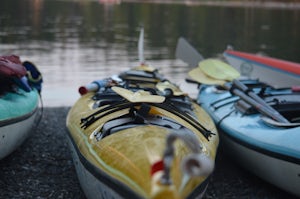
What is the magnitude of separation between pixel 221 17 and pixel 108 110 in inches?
1263

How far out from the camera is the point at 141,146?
10.9ft

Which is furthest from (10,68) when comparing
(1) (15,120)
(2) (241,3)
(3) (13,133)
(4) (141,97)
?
(2) (241,3)

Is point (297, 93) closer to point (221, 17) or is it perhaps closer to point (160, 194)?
point (160, 194)

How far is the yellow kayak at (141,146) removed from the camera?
2.63 m

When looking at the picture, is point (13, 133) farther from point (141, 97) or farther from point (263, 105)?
point (263, 105)

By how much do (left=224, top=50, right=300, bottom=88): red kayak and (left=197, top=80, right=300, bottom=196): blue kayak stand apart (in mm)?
1697

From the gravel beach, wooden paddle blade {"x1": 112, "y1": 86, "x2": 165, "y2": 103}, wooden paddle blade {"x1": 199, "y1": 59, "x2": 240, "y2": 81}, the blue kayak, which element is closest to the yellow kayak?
wooden paddle blade {"x1": 112, "y1": 86, "x2": 165, "y2": 103}

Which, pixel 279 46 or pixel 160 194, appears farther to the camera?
pixel 279 46

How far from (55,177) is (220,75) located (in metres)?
2.98

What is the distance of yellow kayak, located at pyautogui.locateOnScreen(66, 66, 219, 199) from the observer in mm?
2627

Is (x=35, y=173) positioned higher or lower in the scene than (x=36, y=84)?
lower

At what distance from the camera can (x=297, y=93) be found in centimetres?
566

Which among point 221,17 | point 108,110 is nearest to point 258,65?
point 108,110

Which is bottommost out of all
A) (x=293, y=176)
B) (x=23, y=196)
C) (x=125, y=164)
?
(x=23, y=196)
